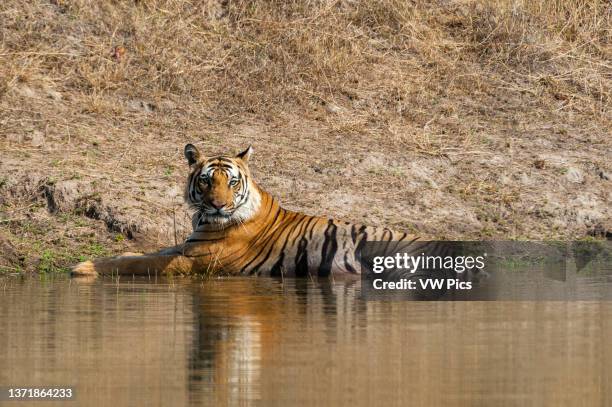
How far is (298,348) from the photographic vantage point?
7.72 metres

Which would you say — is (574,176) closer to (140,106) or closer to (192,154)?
(140,106)

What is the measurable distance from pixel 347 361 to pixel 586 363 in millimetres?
1210

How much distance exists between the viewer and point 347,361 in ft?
23.9

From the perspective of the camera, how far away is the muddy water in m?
6.48

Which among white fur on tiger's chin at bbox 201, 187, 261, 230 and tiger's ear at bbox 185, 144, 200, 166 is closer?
white fur on tiger's chin at bbox 201, 187, 261, 230

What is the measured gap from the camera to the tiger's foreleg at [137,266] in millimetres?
11688

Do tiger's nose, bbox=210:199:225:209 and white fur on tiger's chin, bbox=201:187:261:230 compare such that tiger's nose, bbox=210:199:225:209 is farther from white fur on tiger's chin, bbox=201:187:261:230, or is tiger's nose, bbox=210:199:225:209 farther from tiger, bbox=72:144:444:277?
white fur on tiger's chin, bbox=201:187:261:230

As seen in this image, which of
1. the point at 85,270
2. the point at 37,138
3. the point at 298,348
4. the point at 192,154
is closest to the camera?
the point at 298,348

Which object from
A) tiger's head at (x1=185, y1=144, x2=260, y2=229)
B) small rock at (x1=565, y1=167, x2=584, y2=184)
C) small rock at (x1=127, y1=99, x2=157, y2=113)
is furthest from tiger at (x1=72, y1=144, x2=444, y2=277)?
small rock at (x1=127, y1=99, x2=157, y2=113)

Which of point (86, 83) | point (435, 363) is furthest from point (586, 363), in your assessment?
point (86, 83)

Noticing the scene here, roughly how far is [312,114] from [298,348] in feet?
29.8

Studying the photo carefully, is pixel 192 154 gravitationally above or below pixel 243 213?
above

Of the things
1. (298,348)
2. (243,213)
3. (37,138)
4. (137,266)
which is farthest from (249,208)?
(298,348)

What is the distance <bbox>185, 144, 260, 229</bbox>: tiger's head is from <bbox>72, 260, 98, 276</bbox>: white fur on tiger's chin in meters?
0.96
